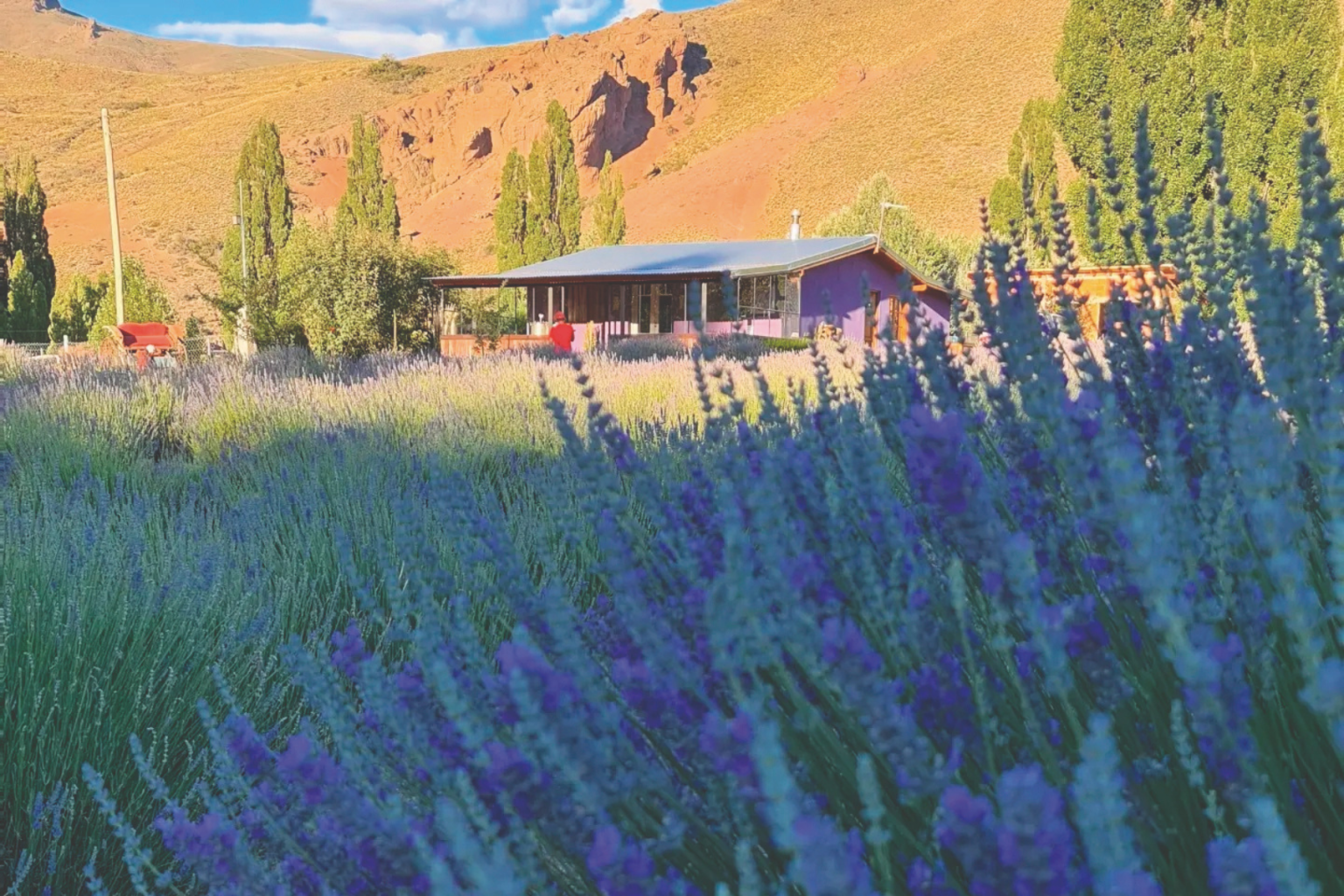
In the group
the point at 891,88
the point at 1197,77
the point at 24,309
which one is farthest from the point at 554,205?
the point at 891,88

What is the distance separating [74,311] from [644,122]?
2461 inches

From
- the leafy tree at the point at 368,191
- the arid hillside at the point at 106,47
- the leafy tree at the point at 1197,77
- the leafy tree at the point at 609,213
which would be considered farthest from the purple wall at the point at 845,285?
the arid hillside at the point at 106,47

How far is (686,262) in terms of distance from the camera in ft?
92.0

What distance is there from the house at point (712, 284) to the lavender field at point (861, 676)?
75.0 ft

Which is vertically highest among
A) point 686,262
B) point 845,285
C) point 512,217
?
point 512,217

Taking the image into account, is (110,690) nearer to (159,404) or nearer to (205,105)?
(159,404)

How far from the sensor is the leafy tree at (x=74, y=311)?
107ft

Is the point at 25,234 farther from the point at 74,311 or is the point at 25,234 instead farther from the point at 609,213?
the point at 609,213

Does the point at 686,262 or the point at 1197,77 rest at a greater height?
the point at 1197,77

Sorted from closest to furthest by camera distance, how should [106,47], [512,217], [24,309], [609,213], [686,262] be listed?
[686,262], [24,309], [512,217], [609,213], [106,47]

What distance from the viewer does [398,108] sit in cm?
8912

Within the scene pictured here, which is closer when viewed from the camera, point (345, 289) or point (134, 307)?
point (345, 289)

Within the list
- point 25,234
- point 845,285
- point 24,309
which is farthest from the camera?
point 25,234

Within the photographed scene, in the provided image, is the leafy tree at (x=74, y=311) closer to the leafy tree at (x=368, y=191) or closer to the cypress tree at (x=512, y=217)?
the leafy tree at (x=368, y=191)
